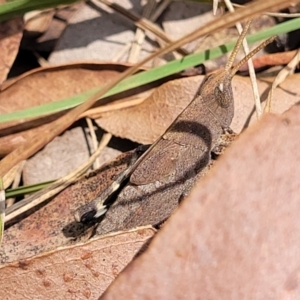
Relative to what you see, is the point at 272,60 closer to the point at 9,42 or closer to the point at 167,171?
the point at 167,171

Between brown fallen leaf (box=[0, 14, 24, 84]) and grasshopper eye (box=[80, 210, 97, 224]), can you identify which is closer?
grasshopper eye (box=[80, 210, 97, 224])

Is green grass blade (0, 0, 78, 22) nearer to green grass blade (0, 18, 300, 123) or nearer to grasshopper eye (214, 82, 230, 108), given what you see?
green grass blade (0, 18, 300, 123)

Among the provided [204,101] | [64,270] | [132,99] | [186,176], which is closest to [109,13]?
[132,99]

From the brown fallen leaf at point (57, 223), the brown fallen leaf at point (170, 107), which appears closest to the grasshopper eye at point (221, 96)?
the brown fallen leaf at point (170, 107)

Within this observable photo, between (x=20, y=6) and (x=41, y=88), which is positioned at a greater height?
(x=20, y=6)

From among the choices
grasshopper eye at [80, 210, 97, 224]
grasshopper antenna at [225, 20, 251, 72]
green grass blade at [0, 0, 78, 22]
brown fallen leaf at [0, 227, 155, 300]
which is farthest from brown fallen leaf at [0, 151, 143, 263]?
green grass blade at [0, 0, 78, 22]

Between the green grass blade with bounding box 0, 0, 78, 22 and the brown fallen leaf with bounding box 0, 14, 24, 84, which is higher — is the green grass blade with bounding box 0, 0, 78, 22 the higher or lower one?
the higher one

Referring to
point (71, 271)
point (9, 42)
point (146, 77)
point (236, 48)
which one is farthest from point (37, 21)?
point (71, 271)
